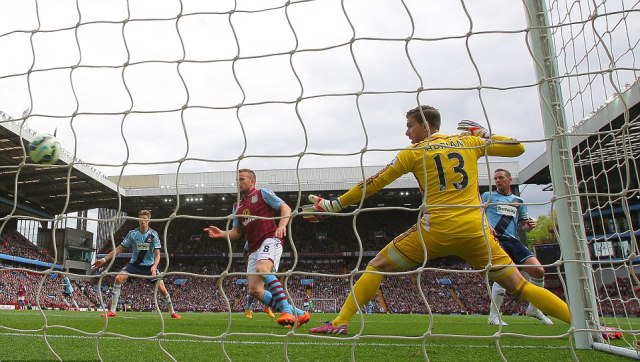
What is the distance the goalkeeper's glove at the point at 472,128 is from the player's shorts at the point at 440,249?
2.34 ft

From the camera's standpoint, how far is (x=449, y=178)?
3.50 meters

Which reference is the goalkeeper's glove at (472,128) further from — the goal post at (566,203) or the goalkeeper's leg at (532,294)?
the goalkeeper's leg at (532,294)

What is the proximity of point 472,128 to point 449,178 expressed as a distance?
422 millimetres

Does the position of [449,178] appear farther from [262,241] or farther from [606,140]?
[262,241]

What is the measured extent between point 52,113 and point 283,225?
88.5 inches

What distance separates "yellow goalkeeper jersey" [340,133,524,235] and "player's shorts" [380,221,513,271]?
5 cm

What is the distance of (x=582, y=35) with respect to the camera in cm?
456

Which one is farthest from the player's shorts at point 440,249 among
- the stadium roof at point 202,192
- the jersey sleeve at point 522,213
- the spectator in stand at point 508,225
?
the stadium roof at point 202,192

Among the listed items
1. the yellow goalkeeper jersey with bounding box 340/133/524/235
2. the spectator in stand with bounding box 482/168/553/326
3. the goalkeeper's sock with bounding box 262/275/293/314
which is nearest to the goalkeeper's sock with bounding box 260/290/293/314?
the goalkeeper's sock with bounding box 262/275/293/314

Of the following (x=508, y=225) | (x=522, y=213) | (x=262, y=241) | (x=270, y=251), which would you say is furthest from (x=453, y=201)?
(x=522, y=213)

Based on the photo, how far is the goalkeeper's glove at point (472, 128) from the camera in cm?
355

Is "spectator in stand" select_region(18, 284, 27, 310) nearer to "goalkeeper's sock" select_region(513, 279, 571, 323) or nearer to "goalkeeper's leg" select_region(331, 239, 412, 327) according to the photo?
"goalkeeper's leg" select_region(331, 239, 412, 327)

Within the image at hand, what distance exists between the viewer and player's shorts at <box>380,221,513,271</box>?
345 cm

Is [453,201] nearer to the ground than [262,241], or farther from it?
farther from it
